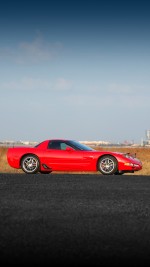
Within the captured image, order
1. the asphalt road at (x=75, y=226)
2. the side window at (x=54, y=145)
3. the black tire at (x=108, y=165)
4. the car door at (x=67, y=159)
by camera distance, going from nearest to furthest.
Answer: the asphalt road at (x=75, y=226) < the black tire at (x=108, y=165) < the car door at (x=67, y=159) < the side window at (x=54, y=145)

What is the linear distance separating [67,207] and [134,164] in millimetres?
9085

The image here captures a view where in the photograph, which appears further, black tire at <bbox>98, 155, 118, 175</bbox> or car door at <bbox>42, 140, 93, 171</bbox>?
car door at <bbox>42, 140, 93, 171</bbox>

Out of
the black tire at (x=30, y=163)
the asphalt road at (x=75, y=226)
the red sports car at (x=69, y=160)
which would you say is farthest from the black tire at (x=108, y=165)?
the asphalt road at (x=75, y=226)

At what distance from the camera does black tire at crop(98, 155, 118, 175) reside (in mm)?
16578

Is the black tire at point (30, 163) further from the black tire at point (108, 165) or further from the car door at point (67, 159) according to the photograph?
the black tire at point (108, 165)

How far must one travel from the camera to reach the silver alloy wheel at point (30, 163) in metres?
17.2

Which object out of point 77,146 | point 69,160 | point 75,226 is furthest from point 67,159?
point 75,226

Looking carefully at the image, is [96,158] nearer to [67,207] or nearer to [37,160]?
[37,160]

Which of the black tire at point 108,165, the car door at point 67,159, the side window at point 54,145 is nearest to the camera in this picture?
the black tire at point 108,165

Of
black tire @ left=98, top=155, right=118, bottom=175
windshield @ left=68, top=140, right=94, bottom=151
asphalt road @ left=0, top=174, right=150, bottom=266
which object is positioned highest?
windshield @ left=68, top=140, right=94, bottom=151

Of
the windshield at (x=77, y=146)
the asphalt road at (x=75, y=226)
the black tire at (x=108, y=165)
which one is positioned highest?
the windshield at (x=77, y=146)

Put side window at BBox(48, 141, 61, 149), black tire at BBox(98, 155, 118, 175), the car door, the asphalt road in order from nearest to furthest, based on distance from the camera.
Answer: the asphalt road, black tire at BBox(98, 155, 118, 175), the car door, side window at BBox(48, 141, 61, 149)

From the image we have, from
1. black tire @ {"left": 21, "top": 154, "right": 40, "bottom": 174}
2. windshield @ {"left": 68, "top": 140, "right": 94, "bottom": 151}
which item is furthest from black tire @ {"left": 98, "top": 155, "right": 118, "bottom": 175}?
black tire @ {"left": 21, "top": 154, "right": 40, "bottom": 174}

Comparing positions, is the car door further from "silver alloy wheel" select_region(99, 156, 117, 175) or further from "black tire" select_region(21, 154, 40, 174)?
"silver alloy wheel" select_region(99, 156, 117, 175)
